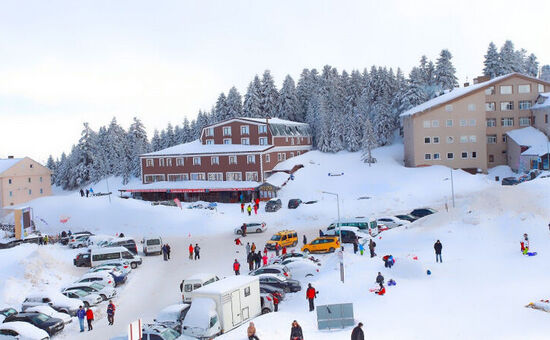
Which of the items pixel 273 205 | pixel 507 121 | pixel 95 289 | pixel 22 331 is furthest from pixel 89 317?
pixel 507 121

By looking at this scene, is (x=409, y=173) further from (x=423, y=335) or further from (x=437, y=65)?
(x=423, y=335)

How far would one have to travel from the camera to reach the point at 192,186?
225 ft

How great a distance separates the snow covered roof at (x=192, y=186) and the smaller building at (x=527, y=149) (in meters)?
34.6

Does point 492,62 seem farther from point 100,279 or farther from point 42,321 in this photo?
point 42,321

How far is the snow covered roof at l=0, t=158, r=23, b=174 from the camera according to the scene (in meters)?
73.9

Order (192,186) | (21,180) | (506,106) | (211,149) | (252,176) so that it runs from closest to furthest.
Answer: (252,176), (192,186), (506,106), (211,149), (21,180)

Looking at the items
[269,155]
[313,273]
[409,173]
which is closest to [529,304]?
[313,273]

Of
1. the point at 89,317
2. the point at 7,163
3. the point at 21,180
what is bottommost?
the point at 89,317

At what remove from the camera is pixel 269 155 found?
7094 centimetres

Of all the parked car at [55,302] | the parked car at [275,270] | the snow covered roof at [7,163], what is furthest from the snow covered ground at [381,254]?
the snow covered roof at [7,163]

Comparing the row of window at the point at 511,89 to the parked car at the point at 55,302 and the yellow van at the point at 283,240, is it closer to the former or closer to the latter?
the yellow van at the point at 283,240

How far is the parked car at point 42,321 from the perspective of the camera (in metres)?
24.1

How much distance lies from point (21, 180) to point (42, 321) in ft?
194

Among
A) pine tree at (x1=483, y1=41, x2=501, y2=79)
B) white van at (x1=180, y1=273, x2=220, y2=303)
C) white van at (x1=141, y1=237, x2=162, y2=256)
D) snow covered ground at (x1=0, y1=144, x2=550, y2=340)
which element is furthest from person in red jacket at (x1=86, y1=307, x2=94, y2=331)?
pine tree at (x1=483, y1=41, x2=501, y2=79)
